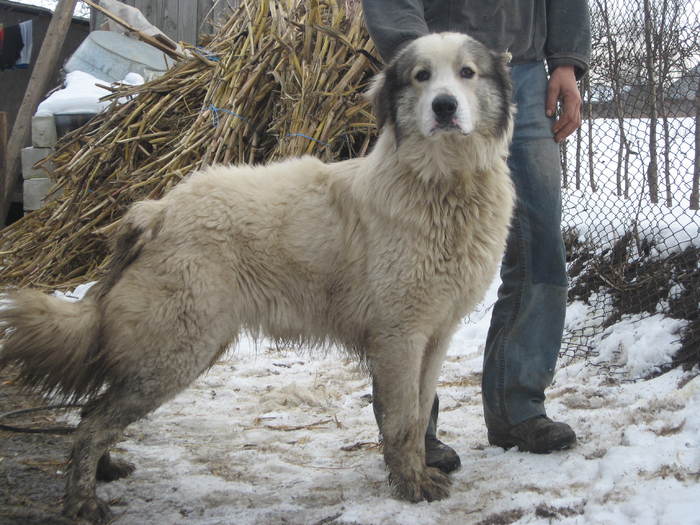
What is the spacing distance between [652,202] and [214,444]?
3557mm

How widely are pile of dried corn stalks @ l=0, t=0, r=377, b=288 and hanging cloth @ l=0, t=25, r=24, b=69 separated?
3636mm

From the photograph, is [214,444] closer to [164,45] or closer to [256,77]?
[256,77]

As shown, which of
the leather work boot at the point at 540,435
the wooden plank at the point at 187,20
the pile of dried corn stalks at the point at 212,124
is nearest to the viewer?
the leather work boot at the point at 540,435

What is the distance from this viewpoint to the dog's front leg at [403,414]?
2742mm

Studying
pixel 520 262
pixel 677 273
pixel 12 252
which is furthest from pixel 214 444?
pixel 12 252

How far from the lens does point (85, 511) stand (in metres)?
2.60

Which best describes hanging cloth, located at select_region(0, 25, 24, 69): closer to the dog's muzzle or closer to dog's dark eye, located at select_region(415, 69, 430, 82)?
dog's dark eye, located at select_region(415, 69, 430, 82)

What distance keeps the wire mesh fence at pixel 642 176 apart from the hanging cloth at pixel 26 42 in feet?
26.1

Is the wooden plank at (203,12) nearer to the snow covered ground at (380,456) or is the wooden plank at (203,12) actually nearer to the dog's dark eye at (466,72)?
the snow covered ground at (380,456)

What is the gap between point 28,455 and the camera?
10.6 feet

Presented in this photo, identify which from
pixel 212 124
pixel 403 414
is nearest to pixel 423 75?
pixel 403 414

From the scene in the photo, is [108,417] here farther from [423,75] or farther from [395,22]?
[395,22]

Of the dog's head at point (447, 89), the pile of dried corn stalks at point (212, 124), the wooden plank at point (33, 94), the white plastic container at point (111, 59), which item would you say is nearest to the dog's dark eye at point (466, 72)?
the dog's head at point (447, 89)

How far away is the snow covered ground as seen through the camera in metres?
2.46
